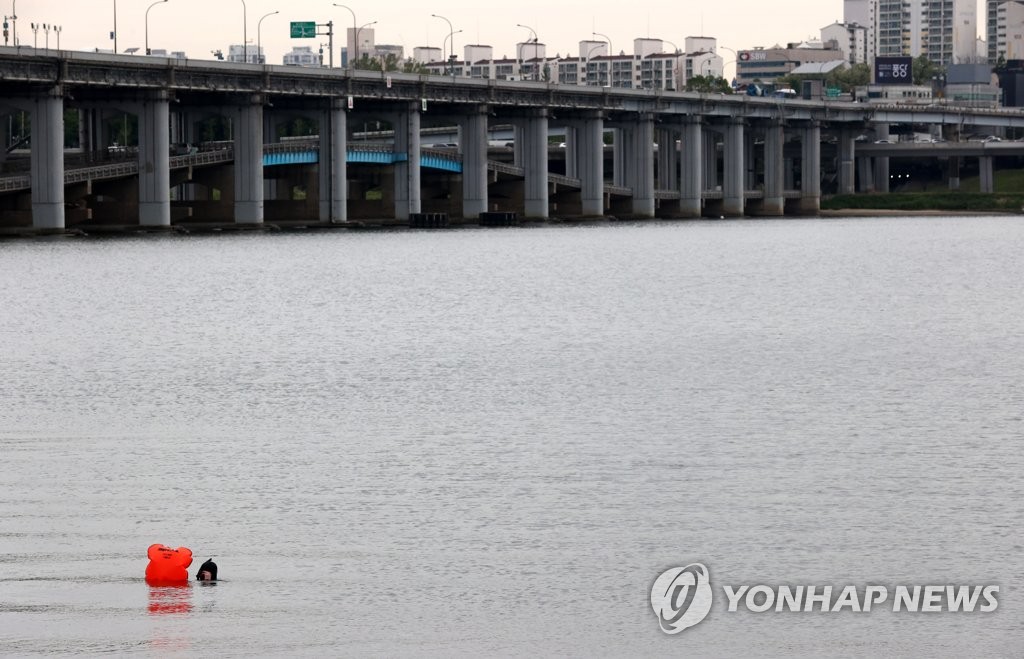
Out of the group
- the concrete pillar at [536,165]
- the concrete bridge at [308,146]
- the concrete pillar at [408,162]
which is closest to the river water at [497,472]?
the concrete bridge at [308,146]

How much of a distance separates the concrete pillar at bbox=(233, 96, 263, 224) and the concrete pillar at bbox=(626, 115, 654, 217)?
5886 cm

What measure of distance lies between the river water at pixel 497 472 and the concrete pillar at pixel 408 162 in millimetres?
86666

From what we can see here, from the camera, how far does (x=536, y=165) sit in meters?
172

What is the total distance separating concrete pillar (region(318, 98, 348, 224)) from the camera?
146500 millimetres

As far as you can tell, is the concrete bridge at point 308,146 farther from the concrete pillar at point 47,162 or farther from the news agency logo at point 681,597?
the news agency logo at point 681,597

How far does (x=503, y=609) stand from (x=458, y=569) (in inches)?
74.0

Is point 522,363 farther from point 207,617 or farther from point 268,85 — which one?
point 268,85

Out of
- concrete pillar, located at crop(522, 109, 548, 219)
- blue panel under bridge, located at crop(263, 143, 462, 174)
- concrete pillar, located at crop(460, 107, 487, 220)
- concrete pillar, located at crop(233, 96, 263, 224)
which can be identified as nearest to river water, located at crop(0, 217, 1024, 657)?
concrete pillar, located at crop(233, 96, 263, 224)

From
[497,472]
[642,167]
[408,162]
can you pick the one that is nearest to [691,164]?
[642,167]

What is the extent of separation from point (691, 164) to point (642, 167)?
9104 mm

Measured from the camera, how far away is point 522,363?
4712 centimetres

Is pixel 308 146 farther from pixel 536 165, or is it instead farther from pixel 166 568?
pixel 166 568

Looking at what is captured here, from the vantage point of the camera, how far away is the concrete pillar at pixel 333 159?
481ft

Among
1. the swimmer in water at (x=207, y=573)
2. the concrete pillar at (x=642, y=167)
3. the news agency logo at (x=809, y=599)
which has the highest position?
the concrete pillar at (x=642, y=167)
